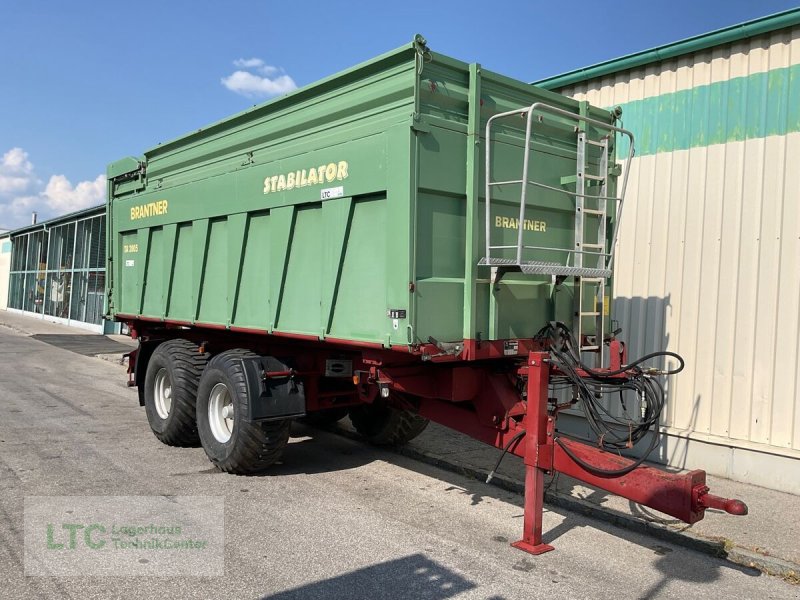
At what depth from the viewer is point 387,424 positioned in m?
Answer: 7.35

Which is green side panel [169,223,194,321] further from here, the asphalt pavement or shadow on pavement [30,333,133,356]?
shadow on pavement [30,333,133,356]

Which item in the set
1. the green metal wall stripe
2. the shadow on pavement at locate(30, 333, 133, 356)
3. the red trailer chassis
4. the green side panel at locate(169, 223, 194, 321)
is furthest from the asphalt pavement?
the shadow on pavement at locate(30, 333, 133, 356)

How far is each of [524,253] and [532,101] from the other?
1.32 m

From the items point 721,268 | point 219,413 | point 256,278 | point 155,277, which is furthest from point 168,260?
point 721,268

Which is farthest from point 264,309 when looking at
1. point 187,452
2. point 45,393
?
point 45,393

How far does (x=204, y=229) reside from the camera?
709 centimetres

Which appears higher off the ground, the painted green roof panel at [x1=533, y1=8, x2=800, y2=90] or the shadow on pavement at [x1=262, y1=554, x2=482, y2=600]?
the painted green roof panel at [x1=533, y1=8, x2=800, y2=90]

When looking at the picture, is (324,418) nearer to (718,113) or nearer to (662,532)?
(662,532)

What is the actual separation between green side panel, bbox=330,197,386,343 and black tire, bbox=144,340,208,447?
2.61 metres

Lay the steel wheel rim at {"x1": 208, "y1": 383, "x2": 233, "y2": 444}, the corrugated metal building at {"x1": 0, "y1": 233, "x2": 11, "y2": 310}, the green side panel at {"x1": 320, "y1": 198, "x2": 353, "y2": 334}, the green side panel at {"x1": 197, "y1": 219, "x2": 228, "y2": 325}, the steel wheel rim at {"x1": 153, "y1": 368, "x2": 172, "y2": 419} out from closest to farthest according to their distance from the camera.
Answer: the green side panel at {"x1": 320, "y1": 198, "x2": 353, "y2": 334} → the steel wheel rim at {"x1": 208, "y1": 383, "x2": 233, "y2": 444} → the green side panel at {"x1": 197, "y1": 219, "x2": 228, "y2": 325} → the steel wheel rim at {"x1": 153, "y1": 368, "x2": 172, "y2": 419} → the corrugated metal building at {"x1": 0, "y1": 233, "x2": 11, "y2": 310}

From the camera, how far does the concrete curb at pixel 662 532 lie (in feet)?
14.4

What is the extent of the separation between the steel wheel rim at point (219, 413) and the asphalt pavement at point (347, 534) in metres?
0.36

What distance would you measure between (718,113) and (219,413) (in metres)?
6.01

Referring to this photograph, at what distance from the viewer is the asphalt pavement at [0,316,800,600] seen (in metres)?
3.94
